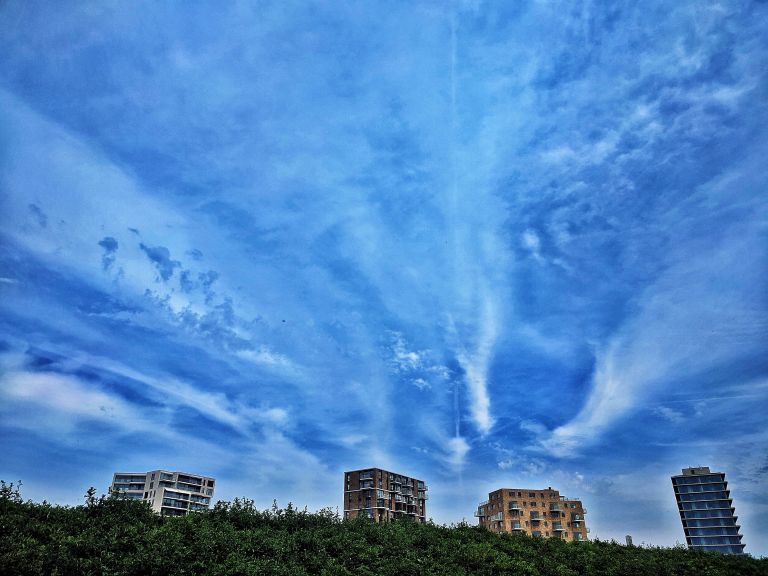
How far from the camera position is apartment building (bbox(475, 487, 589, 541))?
10006cm

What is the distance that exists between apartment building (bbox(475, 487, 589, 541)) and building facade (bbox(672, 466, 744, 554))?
40.7 m

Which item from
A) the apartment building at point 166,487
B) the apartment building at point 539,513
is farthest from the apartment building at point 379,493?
the apartment building at point 166,487

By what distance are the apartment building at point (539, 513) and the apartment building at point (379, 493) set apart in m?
17.9

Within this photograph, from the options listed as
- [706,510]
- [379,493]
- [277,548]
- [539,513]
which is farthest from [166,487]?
[706,510]

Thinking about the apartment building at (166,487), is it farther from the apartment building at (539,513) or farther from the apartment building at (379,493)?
the apartment building at (539,513)

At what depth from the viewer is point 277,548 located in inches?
818

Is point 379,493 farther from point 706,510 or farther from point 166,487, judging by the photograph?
point 706,510

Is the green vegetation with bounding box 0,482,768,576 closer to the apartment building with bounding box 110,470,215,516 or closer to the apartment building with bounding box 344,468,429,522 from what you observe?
the apartment building with bounding box 344,468,429,522

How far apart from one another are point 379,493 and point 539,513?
3301 centimetres

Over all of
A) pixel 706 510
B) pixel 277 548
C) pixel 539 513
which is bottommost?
pixel 277 548

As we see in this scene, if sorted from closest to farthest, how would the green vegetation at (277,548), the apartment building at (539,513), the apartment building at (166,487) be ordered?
1. the green vegetation at (277,548)
2. the apartment building at (539,513)
3. the apartment building at (166,487)

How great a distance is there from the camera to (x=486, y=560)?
81.9ft

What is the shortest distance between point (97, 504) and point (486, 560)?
724 inches

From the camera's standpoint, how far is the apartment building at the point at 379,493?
102 m
